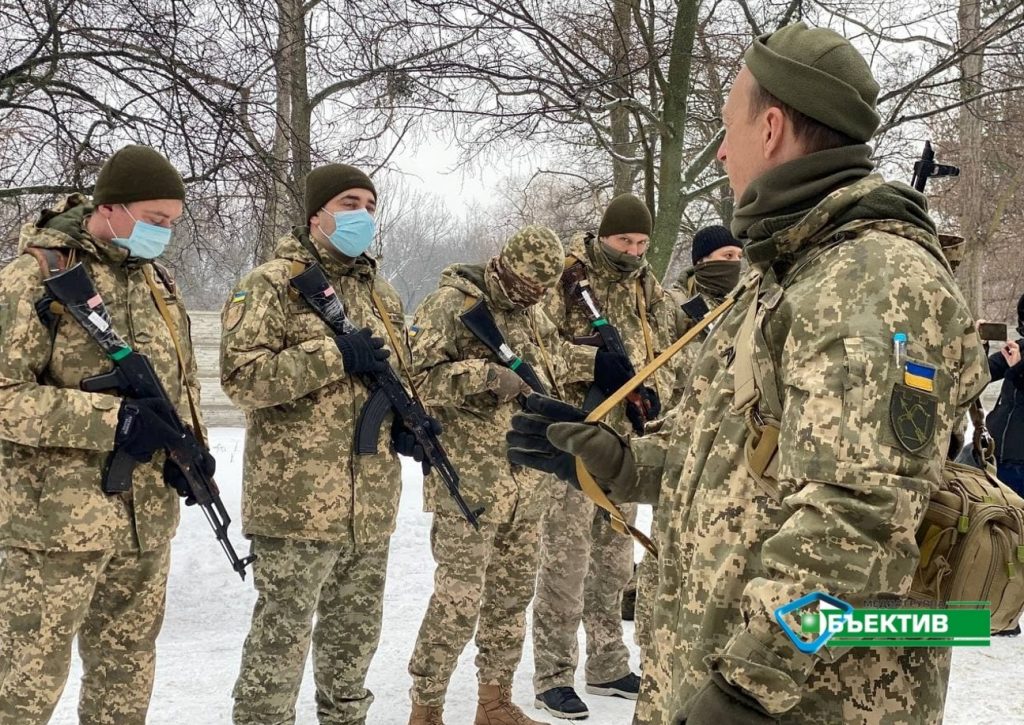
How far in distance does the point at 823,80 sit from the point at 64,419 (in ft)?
8.12

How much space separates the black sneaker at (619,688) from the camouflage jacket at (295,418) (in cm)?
171

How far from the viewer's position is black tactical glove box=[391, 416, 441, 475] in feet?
12.4

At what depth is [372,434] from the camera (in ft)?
11.9

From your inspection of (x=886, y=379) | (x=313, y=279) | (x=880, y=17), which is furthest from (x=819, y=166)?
(x=880, y=17)

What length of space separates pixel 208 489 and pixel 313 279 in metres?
0.86

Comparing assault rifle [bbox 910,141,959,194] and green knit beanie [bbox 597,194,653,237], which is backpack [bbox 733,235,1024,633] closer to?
assault rifle [bbox 910,141,959,194]

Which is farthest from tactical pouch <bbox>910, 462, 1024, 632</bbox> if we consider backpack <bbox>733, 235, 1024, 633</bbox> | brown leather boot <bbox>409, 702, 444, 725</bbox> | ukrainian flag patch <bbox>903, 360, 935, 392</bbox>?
brown leather boot <bbox>409, 702, 444, 725</bbox>

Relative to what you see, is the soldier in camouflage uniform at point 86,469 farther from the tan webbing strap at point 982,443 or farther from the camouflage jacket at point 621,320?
the tan webbing strap at point 982,443

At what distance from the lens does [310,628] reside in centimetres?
358

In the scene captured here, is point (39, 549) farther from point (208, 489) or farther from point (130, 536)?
point (208, 489)

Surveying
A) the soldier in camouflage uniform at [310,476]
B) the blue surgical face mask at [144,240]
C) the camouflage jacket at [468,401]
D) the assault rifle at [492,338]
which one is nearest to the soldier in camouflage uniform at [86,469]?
the blue surgical face mask at [144,240]

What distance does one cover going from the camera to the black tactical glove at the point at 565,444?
2.14 meters

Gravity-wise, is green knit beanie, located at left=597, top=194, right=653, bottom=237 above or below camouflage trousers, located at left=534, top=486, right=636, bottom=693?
above

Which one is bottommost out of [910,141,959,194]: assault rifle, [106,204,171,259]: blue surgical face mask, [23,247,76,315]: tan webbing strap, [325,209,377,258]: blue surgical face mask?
[23,247,76,315]: tan webbing strap
